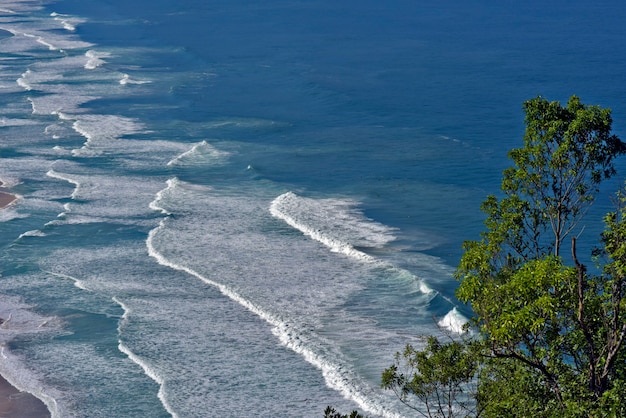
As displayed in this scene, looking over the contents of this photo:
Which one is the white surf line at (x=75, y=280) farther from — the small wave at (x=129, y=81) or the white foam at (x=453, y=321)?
the small wave at (x=129, y=81)

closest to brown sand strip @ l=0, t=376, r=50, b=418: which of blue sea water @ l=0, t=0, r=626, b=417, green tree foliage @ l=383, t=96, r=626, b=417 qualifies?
blue sea water @ l=0, t=0, r=626, b=417

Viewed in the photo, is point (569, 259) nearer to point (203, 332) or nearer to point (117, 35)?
point (203, 332)

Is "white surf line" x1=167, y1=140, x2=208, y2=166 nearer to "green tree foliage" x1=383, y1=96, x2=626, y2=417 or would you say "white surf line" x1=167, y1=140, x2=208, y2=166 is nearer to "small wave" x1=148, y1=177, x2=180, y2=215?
"small wave" x1=148, y1=177, x2=180, y2=215

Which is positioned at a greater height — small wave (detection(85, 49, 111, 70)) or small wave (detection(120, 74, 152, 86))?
small wave (detection(85, 49, 111, 70))

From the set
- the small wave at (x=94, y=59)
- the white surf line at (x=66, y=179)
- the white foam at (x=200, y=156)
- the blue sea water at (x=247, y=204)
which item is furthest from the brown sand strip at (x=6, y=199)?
the small wave at (x=94, y=59)

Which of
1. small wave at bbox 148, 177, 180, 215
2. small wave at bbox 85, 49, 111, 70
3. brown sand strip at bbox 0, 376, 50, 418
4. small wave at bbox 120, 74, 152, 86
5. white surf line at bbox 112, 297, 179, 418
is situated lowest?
brown sand strip at bbox 0, 376, 50, 418

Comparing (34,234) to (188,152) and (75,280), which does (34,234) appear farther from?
(188,152)

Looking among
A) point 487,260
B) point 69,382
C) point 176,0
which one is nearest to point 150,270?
point 69,382
